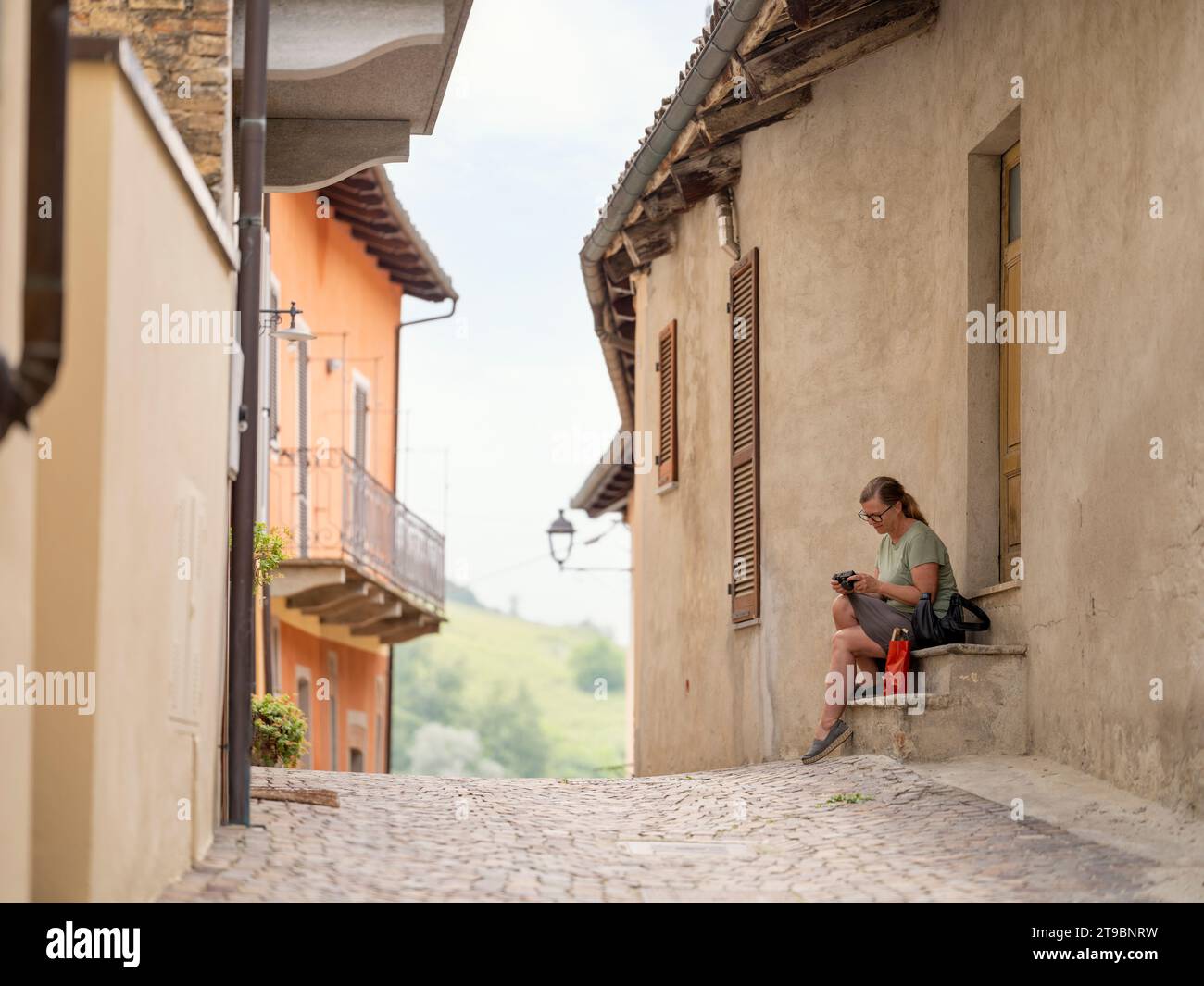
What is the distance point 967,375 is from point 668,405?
19.7 ft

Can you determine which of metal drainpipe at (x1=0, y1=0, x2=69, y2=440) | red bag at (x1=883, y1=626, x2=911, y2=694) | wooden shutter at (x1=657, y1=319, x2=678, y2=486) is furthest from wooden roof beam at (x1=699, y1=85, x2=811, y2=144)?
metal drainpipe at (x1=0, y1=0, x2=69, y2=440)

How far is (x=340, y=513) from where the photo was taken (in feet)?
63.7

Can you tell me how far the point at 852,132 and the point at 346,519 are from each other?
916cm

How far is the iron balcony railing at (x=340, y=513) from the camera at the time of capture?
1875 centimetres

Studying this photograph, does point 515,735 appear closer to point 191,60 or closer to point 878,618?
point 878,618

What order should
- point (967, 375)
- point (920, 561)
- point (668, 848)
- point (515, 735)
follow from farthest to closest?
point (515, 735), point (967, 375), point (920, 561), point (668, 848)

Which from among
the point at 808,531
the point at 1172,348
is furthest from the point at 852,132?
the point at 1172,348

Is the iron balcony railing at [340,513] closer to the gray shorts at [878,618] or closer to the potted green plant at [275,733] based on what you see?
the potted green plant at [275,733]

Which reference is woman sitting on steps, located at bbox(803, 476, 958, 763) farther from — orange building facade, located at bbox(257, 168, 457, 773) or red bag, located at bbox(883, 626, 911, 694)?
orange building facade, located at bbox(257, 168, 457, 773)

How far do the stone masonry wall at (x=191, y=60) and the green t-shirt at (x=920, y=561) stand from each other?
4218 mm

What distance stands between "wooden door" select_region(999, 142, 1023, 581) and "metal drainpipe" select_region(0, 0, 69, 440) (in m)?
6.46

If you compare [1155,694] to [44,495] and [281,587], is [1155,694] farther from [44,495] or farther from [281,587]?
[281,587]

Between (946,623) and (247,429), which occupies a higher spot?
(247,429)

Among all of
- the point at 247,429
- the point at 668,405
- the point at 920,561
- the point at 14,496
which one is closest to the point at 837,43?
the point at 920,561
